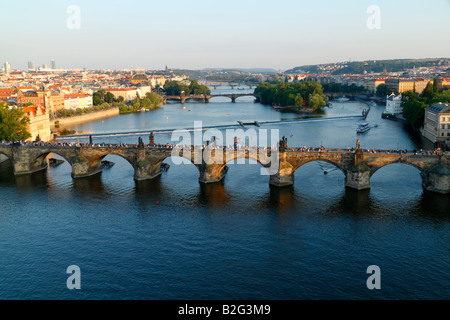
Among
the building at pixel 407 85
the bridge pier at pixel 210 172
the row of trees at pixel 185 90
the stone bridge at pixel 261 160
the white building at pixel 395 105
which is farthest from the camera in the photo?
the row of trees at pixel 185 90

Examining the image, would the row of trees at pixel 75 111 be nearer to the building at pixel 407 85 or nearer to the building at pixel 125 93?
the building at pixel 125 93

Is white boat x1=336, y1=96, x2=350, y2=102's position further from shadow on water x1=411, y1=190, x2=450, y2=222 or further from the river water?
shadow on water x1=411, y1=190, x2=450, y2=222

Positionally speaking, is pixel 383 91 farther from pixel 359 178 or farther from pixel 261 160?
pixel 261 160

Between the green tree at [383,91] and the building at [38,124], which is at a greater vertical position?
the green tree at [383,91]

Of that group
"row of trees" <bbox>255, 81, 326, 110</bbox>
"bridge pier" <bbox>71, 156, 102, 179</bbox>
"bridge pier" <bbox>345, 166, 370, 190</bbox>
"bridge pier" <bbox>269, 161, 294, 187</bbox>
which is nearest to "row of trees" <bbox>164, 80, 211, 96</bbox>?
"row of trees" <bbox>255, 81, 326, 110</bbox>

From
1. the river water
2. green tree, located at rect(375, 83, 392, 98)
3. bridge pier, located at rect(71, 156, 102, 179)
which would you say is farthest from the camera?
green tree, located at rect(375, 83, 392, 98)

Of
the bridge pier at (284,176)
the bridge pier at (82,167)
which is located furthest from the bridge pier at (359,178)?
the bridge pier at (82,167)

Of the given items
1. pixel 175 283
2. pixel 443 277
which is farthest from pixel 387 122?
pixel 175 283
